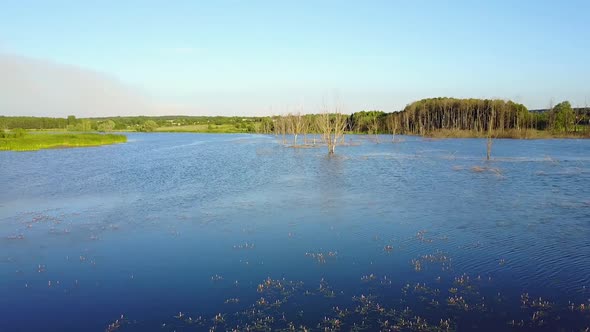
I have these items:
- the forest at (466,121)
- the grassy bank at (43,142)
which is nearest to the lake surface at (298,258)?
the grassy bank at (43,142)

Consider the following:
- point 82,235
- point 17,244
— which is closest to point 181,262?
point 82,235

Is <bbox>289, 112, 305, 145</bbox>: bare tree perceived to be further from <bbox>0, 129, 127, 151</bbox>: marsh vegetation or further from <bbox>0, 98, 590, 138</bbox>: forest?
<bbox>0, 129, 127, 151</bbox>: marsh vegetation

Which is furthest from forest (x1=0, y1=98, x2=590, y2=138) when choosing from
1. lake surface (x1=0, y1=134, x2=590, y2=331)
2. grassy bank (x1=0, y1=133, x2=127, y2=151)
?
lake surface (x1=0, y1=134, x2=590, y2=331)

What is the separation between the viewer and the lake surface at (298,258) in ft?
29.6

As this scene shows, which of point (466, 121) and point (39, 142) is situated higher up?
point (466, 121)

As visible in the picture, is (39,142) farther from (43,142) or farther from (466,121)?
(466,121)

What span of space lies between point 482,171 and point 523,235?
19377 millimetres

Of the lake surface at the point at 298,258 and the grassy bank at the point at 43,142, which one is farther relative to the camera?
the grassy bank at the point at 43,142

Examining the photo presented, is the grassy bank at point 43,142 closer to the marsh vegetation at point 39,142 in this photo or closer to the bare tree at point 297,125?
the marsh vegetation at point 39,142

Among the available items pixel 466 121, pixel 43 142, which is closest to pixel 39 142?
pixel 43 142

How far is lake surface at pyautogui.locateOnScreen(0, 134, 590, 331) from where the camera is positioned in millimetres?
9031

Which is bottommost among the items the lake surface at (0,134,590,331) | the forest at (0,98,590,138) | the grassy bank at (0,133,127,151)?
the lake surface at (0,134,590,331)

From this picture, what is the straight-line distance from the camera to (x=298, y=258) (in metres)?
12.7

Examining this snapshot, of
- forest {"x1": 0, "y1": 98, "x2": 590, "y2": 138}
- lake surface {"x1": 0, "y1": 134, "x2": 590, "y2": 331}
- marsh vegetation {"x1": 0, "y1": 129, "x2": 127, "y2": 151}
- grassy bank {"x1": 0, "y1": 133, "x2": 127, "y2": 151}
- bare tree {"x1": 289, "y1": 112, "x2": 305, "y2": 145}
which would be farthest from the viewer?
forest {"x1": 0, "y1": 98, "x2": 590, "y2": 138}
